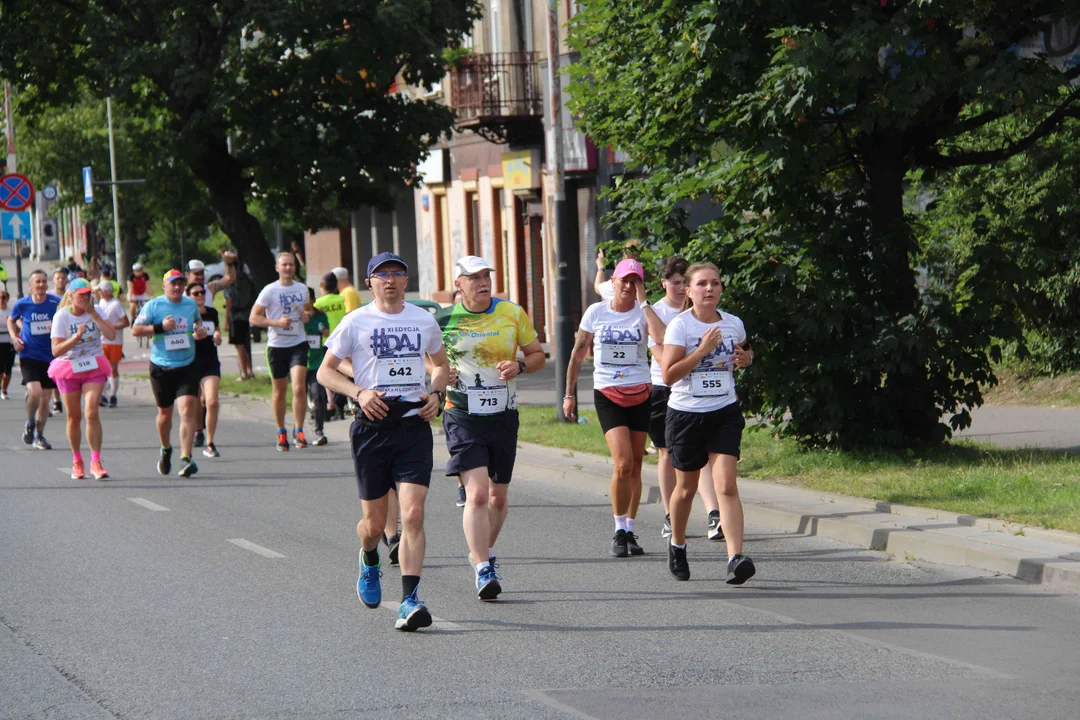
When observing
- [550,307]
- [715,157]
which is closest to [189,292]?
[715,157]

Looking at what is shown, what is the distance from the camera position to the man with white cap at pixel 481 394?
8.32m

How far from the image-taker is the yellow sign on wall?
29.4m

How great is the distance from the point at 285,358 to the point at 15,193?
14.7 meters

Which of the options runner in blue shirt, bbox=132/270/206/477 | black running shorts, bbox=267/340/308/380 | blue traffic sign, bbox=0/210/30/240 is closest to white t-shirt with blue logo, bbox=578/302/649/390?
runner in blue shirt, bbox=132/270/206/477

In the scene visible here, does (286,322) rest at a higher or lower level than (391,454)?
higher

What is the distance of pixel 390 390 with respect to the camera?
7777mm

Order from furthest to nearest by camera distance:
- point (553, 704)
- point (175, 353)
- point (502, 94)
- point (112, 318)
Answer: point (502, 94) → point (112, 318) → point (175, 353) → point (553, 704)

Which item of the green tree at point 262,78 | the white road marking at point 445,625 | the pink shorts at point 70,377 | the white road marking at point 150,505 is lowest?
the white road marking at point 150,505

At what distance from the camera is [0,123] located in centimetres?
4638

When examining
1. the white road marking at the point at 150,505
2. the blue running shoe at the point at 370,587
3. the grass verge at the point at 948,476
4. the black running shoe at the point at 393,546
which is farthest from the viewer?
the white road marking at the point at 150,505

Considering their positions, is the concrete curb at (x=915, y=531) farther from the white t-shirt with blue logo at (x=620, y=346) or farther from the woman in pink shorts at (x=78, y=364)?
the woman in pink shorts at (x=78, y=364)

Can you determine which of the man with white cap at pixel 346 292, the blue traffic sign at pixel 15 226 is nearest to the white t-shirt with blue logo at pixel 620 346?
the man with white cap at pixel 346 292

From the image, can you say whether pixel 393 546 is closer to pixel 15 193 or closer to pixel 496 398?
pixel 496 398

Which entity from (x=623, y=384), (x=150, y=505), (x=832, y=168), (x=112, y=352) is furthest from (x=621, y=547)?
(x=112, y=352)
